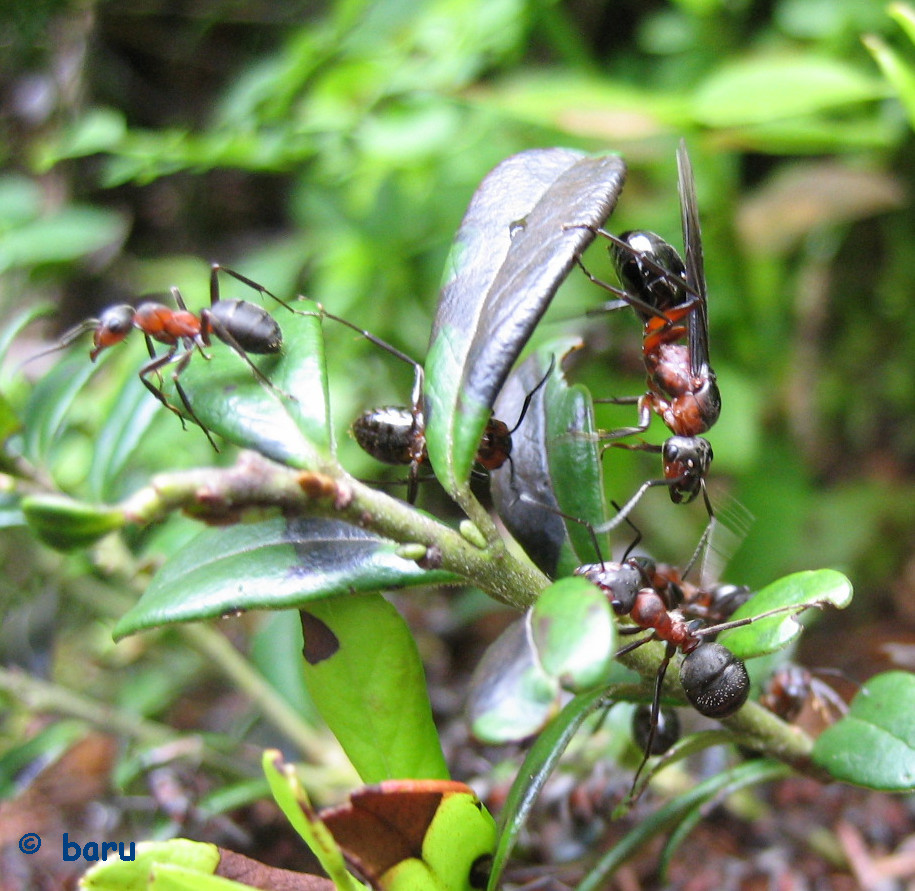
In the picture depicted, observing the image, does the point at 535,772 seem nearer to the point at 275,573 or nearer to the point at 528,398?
the point at 275,573

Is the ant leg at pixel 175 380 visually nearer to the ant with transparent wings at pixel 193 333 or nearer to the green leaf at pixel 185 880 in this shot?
the ant with transparent wings at pixel 193 333

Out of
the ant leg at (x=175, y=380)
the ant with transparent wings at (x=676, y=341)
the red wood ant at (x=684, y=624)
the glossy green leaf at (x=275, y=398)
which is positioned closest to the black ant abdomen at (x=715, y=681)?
the red wood ant at (x=684, y=624)

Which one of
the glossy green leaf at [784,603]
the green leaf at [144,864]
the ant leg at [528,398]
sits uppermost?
the ant leg at [528,398]

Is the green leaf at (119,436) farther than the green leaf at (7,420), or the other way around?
the green leaf at (119,436)

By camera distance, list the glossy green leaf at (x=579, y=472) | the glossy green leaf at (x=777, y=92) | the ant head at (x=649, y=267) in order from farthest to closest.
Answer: the glossy green leaf at (x=777, y=92)
the ant head at (x=649, y=267)
the glossy green leaf at (x=579, y=472)

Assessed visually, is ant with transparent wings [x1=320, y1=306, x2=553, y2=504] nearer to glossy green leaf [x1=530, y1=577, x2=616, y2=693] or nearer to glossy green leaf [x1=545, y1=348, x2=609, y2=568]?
glossy green leaf [x1=545, y1=348, x2=609, y2=568]

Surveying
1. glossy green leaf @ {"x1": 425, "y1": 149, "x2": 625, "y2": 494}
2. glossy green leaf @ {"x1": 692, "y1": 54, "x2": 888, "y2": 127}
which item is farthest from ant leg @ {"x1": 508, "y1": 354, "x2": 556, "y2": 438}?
glossy green leaf @ {"x1": 692, "y1": 54, "x2": 888, "y2": 127}

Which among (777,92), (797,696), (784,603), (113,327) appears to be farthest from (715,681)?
(777,92)

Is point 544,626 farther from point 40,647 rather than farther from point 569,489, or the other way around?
point 40,647
